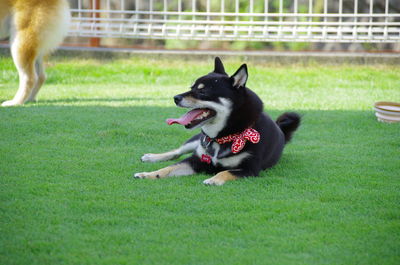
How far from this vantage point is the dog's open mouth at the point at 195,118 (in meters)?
3.92

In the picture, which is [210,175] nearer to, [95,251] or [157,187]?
[157,187]

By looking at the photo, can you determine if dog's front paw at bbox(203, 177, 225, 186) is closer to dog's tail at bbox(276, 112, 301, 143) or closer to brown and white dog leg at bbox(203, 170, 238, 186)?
brown and white dog leg at bbox(203, 170, 238, 186)

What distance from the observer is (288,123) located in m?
4.80

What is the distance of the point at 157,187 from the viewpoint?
3.67 meters

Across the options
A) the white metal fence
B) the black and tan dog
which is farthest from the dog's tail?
Result: the white metal fence

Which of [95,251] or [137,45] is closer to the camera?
[95,251]

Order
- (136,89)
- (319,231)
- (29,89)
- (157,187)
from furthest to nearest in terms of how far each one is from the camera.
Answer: (136,89) < (29,89) < (157,187) < (319,231)

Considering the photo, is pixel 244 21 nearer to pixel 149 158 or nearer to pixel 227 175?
pixel 149 158

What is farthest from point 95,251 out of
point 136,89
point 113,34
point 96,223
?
point 113,34

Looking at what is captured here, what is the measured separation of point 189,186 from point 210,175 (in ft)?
1.25

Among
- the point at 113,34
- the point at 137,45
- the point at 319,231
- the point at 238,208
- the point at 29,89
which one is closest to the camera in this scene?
the point at 319,231

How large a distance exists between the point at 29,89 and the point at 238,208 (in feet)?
13.2

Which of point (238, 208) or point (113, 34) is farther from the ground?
point (113, 34)

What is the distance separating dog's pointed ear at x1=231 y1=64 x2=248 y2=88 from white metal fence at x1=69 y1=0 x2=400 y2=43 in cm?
432
